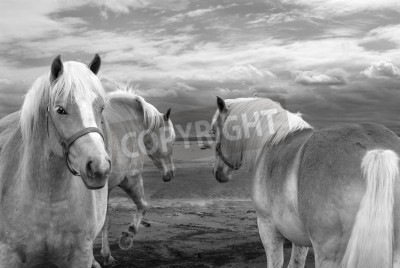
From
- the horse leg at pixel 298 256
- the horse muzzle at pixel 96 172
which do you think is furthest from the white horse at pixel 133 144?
the horse muzzle at pixel 96 172

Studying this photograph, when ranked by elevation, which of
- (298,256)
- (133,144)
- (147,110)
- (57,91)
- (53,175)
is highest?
(57,91)

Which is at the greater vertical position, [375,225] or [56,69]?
[56,69]

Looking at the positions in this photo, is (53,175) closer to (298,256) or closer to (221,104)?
(221,104)

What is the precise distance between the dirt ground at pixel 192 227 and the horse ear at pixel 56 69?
4630 millimetres

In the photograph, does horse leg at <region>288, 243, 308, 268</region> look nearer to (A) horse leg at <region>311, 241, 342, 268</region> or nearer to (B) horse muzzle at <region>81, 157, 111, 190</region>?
(A) horse leg at <region>311, 241, 342, 268</region>

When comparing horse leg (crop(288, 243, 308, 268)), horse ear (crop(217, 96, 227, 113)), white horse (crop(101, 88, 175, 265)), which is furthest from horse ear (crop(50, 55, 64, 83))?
white horse (crop(101, 88, 175, 265))

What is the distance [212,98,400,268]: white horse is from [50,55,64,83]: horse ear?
7.81 feet

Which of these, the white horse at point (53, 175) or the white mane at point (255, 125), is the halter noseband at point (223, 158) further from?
the white horse at point (53, 175)

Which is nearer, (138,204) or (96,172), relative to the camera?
(96,172)

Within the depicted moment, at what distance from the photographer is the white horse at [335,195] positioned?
3.85m

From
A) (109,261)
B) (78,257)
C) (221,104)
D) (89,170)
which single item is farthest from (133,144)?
(89,170)

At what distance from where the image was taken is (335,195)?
403 cm

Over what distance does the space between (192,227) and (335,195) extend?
276 inches

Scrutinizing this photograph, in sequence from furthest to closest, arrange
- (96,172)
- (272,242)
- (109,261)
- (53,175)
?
(109,261)
(272,242)
(53,175)
(96,172)
